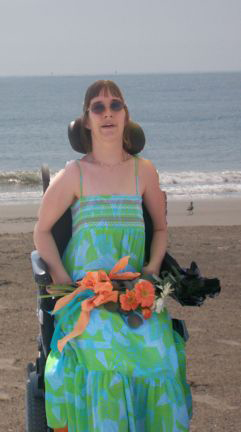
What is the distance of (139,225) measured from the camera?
3.85m

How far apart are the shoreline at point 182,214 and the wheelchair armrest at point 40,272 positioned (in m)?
7.39

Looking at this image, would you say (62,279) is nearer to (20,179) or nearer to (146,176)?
(146,176)

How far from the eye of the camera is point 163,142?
38375mm

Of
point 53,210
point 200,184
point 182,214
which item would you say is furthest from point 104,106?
point 200,184

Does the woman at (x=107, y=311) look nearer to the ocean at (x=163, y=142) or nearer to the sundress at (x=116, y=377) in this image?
the sundress at (x=116, y=377)

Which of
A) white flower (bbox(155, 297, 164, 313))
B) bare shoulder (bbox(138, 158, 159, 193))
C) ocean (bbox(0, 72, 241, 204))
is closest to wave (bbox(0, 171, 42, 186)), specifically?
ocean (bbox(0, 72, 241, 204))

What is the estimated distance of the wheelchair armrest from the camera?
3654 mm

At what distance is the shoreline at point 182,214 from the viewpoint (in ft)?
39.6

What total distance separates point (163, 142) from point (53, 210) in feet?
114

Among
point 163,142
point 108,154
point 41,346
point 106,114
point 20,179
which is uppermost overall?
point 106,114

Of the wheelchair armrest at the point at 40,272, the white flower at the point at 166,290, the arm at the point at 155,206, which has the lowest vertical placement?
the white flower at the point at 166,290

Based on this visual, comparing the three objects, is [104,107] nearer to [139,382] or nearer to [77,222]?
[77,222]

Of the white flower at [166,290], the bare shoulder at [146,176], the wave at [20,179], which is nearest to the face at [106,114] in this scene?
the bare shoulder at [146,176]

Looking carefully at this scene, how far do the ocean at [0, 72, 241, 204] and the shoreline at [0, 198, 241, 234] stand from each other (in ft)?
3.95
